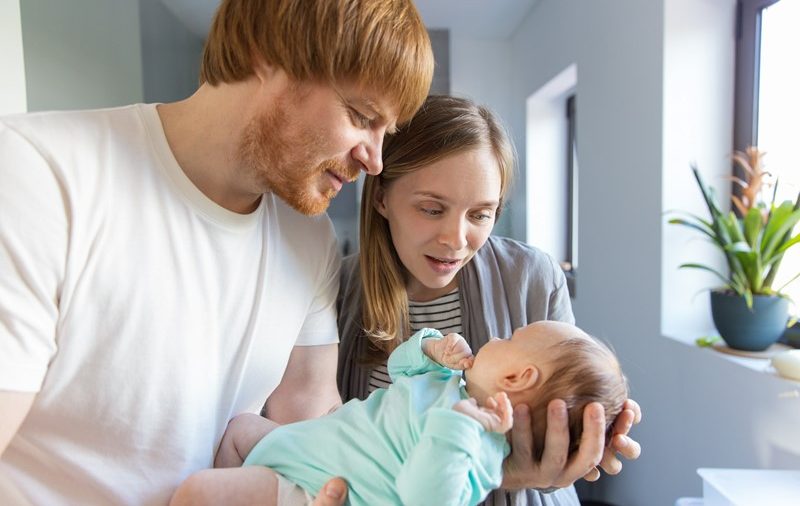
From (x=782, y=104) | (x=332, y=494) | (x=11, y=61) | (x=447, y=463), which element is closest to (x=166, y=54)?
(x=11, y=61)

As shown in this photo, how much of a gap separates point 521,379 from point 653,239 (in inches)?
69.9

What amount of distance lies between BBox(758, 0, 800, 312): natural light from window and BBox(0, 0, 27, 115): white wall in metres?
2.78

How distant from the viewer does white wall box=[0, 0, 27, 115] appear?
188cm

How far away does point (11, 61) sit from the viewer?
1.92 m

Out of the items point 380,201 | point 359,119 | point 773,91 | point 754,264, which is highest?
point 773,91

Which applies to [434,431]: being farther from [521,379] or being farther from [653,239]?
[653,239]

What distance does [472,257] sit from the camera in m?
1.40

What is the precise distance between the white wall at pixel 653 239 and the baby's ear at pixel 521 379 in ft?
4.09

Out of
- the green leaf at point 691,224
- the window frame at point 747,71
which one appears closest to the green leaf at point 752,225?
the green leaf at point 691,224

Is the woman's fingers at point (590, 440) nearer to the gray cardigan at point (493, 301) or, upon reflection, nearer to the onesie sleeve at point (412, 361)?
the onesie sleeve at point (412, 361)

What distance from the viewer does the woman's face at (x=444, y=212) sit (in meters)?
1.25

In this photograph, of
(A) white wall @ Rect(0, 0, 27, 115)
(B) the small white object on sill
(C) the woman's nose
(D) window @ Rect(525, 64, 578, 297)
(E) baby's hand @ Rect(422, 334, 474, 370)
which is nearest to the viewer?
(E) baby's hand @ Rect(422, 334, 474, 370)

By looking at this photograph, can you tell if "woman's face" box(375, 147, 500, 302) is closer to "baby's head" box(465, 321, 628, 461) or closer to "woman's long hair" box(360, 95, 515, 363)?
"woman's long hair" box(360, 95, 515, 363)

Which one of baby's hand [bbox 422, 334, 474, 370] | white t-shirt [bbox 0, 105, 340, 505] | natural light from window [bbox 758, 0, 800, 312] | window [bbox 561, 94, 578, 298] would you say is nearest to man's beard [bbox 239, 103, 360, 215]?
white t-shirt [bbox 0, 105, 340, 505]
